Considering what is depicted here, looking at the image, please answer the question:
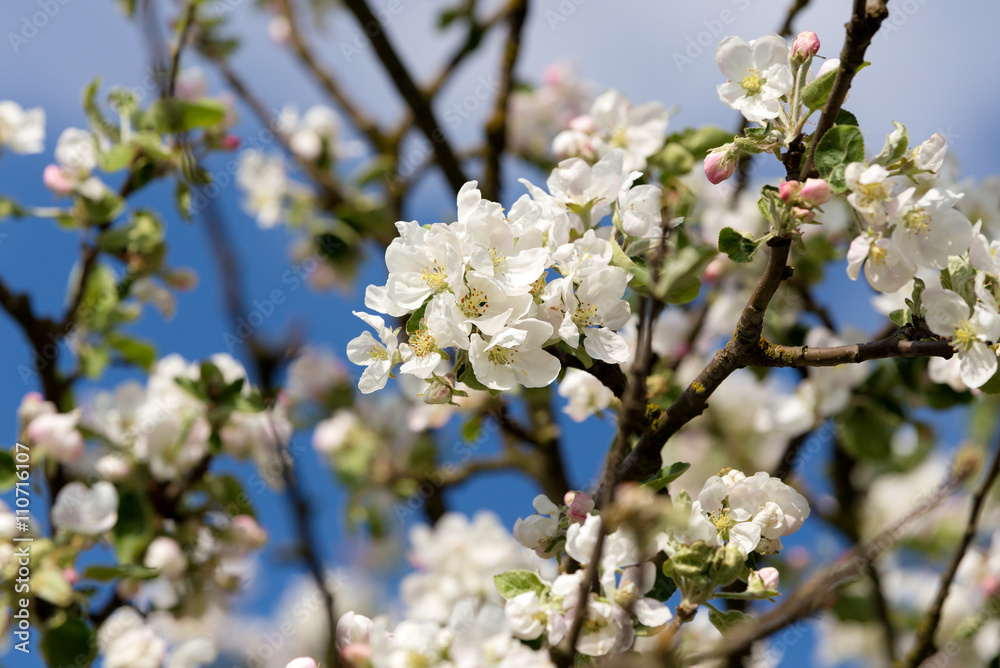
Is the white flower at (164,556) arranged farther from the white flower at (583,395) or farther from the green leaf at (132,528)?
the white flower at (583,395)

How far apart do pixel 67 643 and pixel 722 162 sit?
1.50 m

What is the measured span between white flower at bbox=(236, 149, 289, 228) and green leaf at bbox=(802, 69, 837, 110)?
305 cm

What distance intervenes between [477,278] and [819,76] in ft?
1.63

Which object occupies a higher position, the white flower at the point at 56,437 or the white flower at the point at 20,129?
the white flower at the point at 20,129

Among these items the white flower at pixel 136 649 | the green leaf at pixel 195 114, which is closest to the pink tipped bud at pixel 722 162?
the green leaf at pixel 195 114

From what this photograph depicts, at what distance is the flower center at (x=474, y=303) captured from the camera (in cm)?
104

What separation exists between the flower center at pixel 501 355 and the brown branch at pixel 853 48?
462 mm

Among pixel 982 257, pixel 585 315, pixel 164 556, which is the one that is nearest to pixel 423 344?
pixel 585 315

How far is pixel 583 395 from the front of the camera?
5.20 feet

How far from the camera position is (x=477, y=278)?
1030mm

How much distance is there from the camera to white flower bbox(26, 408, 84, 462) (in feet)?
6.03

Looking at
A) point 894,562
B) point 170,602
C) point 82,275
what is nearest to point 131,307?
point 82,275

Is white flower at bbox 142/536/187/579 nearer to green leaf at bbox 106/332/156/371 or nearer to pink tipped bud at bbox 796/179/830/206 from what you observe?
green leaf at bbox 106/332/156/371

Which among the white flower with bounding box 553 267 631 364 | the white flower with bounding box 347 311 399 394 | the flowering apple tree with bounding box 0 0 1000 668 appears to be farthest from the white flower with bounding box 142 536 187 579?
the white flower with bounding box 553 267 631 364
